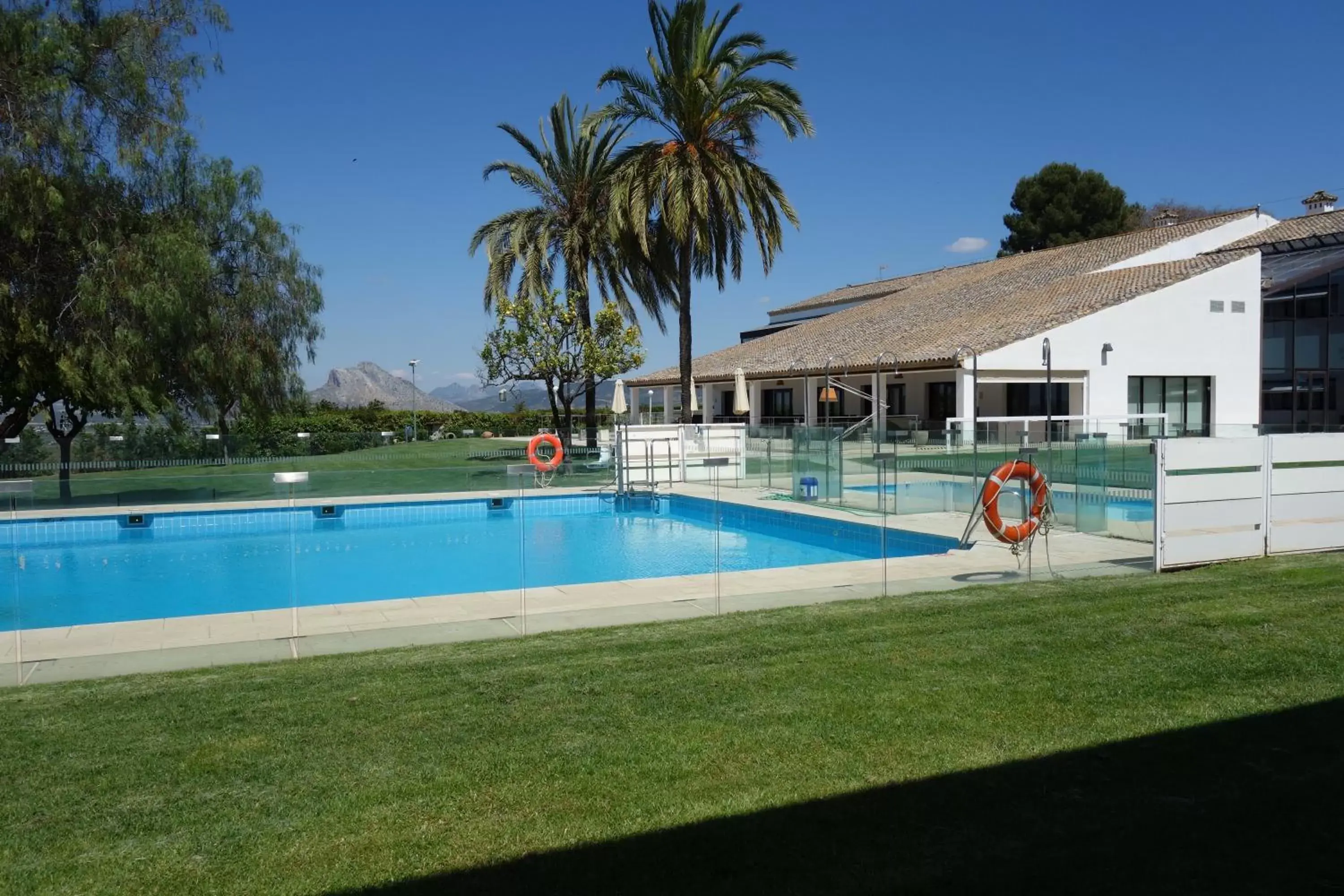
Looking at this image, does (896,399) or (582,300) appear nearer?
(582,300)

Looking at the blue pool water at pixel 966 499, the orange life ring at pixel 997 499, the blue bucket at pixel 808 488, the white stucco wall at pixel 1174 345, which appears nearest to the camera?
the orange life ring at pixel 997 499

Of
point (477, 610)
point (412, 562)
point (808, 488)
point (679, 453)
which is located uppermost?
point (679, 453)

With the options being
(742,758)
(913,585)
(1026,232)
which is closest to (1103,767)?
(742,758)

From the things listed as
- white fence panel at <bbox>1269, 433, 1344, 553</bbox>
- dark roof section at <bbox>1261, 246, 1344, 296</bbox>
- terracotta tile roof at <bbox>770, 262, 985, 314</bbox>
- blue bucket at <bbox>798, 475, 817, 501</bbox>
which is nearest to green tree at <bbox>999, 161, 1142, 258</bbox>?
terracotta tile roof at <bbox>770, 262, 985, 314</bbox>

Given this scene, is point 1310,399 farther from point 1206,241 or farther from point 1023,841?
point 1023,841

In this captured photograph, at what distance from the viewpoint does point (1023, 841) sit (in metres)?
3.97

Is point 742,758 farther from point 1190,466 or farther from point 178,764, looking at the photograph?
point 1190,466

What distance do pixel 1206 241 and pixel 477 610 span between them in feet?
125

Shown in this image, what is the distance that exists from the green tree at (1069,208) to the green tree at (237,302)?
44.8m

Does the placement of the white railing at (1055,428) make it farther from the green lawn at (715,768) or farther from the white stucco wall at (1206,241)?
the green lawn at (715,768)

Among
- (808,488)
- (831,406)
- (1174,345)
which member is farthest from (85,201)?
(1174,345)

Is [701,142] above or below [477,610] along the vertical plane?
above

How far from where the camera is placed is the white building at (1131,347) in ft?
96.1

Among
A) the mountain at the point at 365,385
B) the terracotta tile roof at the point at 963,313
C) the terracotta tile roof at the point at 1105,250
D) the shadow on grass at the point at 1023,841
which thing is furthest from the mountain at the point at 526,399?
the mountain at the point at 365,385
